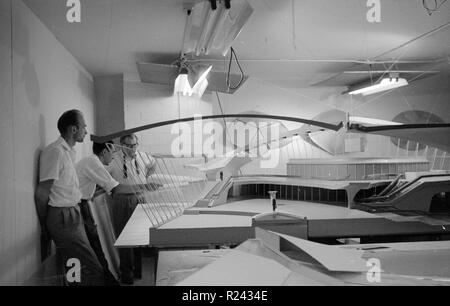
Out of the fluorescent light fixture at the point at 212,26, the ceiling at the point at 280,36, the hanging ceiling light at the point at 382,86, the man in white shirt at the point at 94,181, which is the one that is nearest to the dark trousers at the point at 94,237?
the man in white shirt at the point at 94,181

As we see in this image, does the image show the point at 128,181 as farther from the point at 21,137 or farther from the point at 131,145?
the point at 21,137

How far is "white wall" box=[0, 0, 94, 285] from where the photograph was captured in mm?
639

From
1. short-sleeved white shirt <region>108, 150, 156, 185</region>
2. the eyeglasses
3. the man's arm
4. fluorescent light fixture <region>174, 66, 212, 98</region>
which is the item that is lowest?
the man's arm

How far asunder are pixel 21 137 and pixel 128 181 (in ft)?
0.99

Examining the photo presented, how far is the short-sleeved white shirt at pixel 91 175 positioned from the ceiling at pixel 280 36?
279 millimetres

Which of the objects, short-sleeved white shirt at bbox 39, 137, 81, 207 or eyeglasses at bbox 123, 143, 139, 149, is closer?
short-sleeved white shirt at bbox 39, 137, 81, 207

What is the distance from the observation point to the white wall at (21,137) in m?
0.64

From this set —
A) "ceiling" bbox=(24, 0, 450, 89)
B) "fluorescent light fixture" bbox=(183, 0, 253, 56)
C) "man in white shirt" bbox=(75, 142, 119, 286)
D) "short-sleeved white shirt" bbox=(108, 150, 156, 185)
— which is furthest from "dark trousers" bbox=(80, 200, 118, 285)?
"fluorescent light fixture" bbox=(183, 0, 253, 56)

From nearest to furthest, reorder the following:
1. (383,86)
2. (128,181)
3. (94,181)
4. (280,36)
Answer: (94,181), (128,181), (280,36), (383,86)

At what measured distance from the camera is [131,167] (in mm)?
809

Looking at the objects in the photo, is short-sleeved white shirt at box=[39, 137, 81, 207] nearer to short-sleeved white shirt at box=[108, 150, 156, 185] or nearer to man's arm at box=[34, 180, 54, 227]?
man's arm at box=[34, 180, 54, 227]

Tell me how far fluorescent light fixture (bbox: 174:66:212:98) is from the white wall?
0.33 metres

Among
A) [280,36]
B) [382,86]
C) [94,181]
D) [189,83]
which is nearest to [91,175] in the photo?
[94,181]

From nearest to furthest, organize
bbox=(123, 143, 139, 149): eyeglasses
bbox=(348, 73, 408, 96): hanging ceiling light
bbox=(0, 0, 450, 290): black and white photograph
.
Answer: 1. bbox=(0, 0, 450, 290): black and white photograph
2. bbox=(123, 143, 139, 149): eyeglasses
3. bbox=(348, 73, 408, 96): hanging ceiling light
